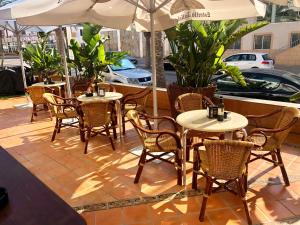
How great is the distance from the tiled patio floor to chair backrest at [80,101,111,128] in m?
0.53

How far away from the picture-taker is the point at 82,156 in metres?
4.94

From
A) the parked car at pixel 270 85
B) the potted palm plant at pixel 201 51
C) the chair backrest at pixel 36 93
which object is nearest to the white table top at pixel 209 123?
the potted palm plant at pixel 201 51

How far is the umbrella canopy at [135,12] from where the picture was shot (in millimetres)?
3800

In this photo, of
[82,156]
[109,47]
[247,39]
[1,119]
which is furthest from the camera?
[109,47]

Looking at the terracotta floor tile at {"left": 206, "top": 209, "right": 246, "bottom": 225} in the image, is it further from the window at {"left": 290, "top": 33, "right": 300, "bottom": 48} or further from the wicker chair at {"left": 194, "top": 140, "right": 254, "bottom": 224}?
the window at {"left": 290, "top": 33, "right": 300, "bottom": 48}

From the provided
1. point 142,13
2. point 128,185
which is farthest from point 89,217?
point 142,13

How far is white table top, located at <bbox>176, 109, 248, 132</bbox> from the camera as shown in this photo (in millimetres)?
3383

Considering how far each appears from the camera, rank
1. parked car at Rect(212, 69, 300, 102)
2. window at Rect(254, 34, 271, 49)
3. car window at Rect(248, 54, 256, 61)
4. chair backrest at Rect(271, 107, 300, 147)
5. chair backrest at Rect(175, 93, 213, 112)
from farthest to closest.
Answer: window at Rect(254, 34, 271, 49), car window at Rect(248, 54, 256, 61), parked car at Rect(212, 69, 300, 102), chair backrest at Rect(175, 93, 213, 112), chair backrest at Rect(271, 107, 300, 147)

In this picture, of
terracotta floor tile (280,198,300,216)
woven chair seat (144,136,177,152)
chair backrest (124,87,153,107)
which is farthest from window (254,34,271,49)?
terracotta floor tile (280,198,300,216)

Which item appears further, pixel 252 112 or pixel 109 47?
pixel 109 47

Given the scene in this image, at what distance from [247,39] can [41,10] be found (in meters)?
22.7

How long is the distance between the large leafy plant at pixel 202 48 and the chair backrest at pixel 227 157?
3.45 metres

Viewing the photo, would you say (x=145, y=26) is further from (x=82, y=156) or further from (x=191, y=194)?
(x=191, y=194)

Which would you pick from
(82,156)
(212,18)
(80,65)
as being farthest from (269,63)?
(82,156)
